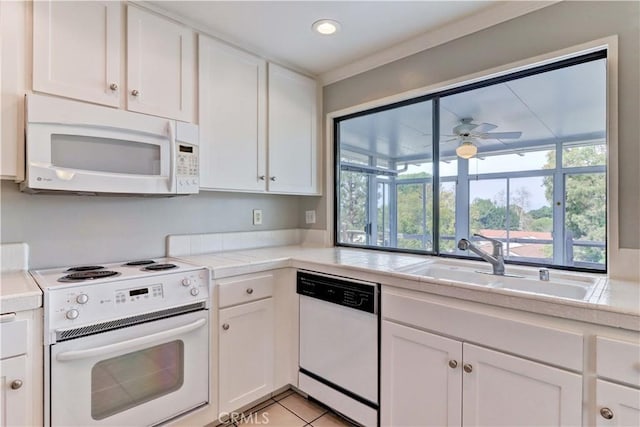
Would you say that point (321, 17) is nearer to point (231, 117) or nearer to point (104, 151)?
point (231, 117)

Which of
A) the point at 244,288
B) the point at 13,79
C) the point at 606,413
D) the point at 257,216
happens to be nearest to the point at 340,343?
the point at 244,288

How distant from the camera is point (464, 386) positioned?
1.31m

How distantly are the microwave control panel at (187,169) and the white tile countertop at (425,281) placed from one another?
1.44 ft

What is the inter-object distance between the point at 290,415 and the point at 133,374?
917 mm

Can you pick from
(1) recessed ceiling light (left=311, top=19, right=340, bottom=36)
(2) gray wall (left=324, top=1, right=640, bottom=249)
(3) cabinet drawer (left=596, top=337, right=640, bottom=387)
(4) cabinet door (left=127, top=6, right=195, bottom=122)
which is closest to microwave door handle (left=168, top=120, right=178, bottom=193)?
(4) cabinet door (left=127, top=6, right=195, bottom=122)

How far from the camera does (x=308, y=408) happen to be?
192 centimetres

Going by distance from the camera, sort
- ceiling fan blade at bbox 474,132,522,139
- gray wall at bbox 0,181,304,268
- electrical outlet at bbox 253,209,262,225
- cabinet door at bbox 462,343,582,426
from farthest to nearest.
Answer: ceiling fan blade at bbox 474,132,522,139
electrical outlet at bbox 253,209,262,225
gray wall at bbox 0,181,304,268
cabinet door at bbox 462,343,582,426

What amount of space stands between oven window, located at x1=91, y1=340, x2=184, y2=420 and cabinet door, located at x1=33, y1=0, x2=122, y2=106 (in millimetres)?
1225

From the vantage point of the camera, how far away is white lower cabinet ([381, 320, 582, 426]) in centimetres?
110

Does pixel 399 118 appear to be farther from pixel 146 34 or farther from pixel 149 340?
pixel 149 340

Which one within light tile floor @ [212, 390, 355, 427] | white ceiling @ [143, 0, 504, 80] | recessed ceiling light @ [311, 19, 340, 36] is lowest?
light tile floor @ [212, 390, 355, 427]

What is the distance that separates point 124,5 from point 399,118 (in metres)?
2.30

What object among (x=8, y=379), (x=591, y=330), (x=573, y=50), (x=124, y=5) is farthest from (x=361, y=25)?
(x=8, y=379)

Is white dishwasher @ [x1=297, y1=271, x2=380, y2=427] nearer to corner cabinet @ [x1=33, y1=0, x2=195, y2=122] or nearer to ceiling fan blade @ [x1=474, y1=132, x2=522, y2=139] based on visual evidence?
corner cabinet @ [x1=33, y1=0, x2=195, y2=122]
